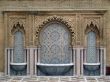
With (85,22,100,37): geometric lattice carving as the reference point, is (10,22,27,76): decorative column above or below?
below

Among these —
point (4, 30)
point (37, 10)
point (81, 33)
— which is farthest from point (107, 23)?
point (4, 30)

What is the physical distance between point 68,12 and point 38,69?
5.96ft

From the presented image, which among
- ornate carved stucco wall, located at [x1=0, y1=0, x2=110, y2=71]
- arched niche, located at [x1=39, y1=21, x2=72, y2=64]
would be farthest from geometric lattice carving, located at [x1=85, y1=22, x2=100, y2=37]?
arched niche, located at [x1=39, y1=21, x2=72, y2=64]

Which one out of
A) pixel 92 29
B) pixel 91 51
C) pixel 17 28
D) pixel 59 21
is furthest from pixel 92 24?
pixel 17 28

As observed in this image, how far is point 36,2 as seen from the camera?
8156 millimetres

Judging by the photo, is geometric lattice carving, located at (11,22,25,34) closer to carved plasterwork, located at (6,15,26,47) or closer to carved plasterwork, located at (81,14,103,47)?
carved plasterwork, located at (6,15,26,47)

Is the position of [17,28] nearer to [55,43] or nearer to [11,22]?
[11,22]

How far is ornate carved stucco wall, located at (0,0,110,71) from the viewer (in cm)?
810

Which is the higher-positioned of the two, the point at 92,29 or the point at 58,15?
the point at 58,15

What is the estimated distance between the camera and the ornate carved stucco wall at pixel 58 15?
8.10m

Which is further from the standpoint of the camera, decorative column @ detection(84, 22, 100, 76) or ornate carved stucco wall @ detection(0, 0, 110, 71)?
decorative column @ detection(84, 22, 100, 76)

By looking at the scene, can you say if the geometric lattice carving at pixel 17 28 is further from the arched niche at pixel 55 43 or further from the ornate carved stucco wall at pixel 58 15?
the arched niche at pixel 55 43

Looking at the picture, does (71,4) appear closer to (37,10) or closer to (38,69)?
(37,10)

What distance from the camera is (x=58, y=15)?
8.15 m
